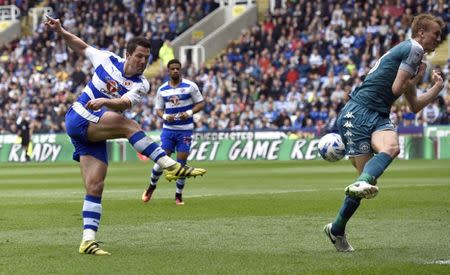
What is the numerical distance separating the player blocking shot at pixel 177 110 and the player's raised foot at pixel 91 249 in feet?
26.3

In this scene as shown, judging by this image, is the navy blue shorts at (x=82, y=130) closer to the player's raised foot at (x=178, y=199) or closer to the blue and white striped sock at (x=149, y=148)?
the blue and white striped sock at (x=149, y=148)

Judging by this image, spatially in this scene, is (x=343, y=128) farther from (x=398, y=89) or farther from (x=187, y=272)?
(x=187, y=272)

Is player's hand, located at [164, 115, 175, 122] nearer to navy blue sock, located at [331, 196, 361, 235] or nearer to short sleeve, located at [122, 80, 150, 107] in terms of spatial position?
short sleeve, located at [122, 80, 150, 107]

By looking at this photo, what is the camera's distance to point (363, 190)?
9.33m

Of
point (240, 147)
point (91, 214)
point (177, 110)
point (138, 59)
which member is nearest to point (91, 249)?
point (91, 214)

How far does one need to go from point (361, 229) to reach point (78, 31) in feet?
134

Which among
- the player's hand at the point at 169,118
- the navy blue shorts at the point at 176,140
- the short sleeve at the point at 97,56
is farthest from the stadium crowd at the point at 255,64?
the short sleeve at the point at 97,56

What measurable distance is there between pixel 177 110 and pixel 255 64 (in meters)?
25.1

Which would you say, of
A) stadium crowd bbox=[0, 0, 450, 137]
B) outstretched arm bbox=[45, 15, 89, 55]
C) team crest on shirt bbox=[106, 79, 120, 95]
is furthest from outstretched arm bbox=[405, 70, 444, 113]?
stadium crowd bbox=[0, 0, 450, 137]

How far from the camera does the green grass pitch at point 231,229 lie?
31.7 ft

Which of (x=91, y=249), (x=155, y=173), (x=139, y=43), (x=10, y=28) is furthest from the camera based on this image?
(x=10, y=28)

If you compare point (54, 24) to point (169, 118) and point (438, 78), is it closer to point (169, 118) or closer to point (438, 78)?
point (438, 78)

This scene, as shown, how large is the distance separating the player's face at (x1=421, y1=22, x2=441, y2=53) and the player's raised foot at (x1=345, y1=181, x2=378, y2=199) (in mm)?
1701

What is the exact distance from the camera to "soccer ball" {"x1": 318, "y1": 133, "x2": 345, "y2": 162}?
1072cm
